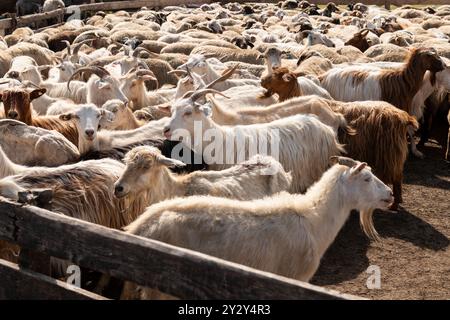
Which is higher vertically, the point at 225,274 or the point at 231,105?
the point at 225,274

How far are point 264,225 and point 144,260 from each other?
1443 mm

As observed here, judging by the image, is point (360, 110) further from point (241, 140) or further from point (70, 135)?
point (70, 135)

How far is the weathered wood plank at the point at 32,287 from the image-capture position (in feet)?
11.2

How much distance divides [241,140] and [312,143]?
85 cm

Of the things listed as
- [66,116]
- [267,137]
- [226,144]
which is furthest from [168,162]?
[66,116]

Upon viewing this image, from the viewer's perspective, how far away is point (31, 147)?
6668 millimetres

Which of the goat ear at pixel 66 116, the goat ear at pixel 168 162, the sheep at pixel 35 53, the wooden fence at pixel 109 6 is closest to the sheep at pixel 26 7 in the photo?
the wooden fence at pixel 109 6

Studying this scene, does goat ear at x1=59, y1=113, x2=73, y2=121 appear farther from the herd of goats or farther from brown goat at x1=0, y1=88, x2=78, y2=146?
brown goat at x1=0, y1=88, x2=78, y2=146

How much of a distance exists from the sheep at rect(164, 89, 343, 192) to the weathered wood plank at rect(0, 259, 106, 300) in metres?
3.09

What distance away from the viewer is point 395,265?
6363 mm

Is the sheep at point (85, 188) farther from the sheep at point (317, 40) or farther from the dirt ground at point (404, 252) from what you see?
the sheep at point (317, 40)

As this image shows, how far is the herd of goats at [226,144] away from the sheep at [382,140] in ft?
0.05

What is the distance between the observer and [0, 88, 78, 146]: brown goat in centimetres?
741
